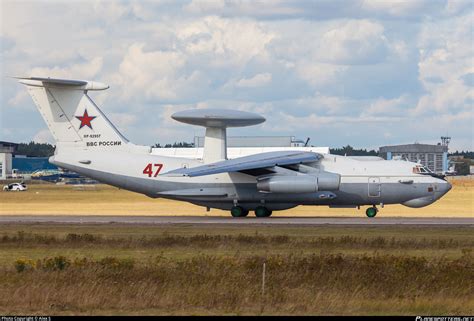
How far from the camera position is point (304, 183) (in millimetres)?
47125

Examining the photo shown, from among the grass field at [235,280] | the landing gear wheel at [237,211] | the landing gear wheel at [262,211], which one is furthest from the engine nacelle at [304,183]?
the grass field at [235,280]

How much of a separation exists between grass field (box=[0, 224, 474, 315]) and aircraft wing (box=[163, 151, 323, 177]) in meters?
16.0

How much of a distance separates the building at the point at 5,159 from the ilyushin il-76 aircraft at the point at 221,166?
343 ft

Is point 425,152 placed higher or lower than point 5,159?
higher

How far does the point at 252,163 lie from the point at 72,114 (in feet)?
32.8

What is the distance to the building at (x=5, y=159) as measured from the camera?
152625 mm

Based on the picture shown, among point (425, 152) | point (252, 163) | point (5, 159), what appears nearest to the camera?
point (252, 163)

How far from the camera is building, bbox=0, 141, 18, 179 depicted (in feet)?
501

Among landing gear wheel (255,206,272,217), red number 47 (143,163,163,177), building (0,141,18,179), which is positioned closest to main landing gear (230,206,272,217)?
landing gear wheel (255,206,272,217)

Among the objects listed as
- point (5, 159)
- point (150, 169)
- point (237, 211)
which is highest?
point (5, 159)

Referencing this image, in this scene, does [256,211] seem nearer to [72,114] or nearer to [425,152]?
[72,114]

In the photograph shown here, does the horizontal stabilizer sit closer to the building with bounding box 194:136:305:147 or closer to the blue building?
the building with bounding box 194:136:305:147

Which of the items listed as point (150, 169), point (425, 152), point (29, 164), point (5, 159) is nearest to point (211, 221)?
point (150, 169)

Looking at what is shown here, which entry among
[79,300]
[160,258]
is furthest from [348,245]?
[79,300]
